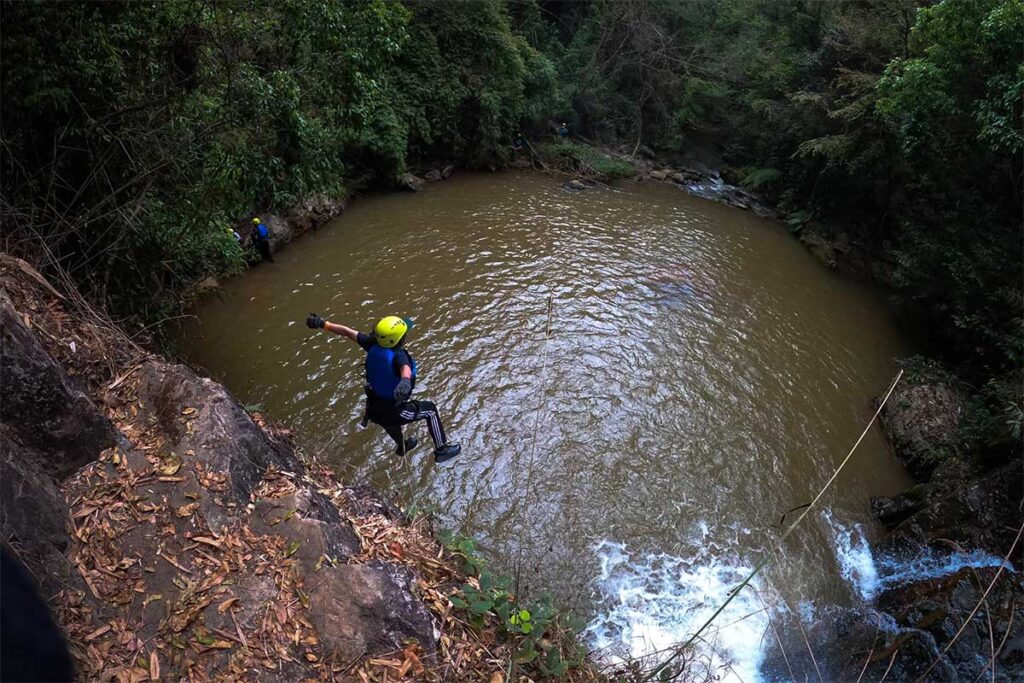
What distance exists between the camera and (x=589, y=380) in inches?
410

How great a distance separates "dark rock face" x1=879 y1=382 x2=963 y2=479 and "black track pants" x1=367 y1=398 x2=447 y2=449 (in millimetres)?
8212

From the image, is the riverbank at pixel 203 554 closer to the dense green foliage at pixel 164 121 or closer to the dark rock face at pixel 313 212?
the dense green foliage at pixel 164 121

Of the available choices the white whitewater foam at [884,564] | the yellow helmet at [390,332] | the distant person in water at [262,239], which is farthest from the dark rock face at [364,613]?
the distant person in water at [262,239]

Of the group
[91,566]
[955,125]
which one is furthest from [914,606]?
[955,125]

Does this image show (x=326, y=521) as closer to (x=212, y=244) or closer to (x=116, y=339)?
(x=116, y=339)

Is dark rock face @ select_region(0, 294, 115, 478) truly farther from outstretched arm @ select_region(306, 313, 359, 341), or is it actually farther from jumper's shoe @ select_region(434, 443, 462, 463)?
jumper's shoe @ select_region(434, 443, 462, 463)

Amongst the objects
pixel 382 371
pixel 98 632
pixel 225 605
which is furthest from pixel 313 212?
pixel 98 632

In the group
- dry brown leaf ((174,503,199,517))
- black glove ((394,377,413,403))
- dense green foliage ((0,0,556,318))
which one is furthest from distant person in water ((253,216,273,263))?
dry brown leaf ((174,503,199,517))

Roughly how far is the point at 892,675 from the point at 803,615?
1057 mm

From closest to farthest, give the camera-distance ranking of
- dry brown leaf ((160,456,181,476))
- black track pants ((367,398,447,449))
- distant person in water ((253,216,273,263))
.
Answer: dry brown leaf ((160,456,181,476))
black track pants ((367,398,447,449))
distant person in water ((253,216,273,263))

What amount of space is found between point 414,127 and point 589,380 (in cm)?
1211

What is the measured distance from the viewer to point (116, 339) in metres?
5.60

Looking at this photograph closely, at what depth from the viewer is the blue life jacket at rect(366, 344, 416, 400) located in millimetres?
5773

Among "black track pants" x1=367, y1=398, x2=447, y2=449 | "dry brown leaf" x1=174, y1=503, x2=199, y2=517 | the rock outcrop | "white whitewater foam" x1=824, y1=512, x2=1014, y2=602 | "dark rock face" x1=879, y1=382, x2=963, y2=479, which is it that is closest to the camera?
the rock outcrop
